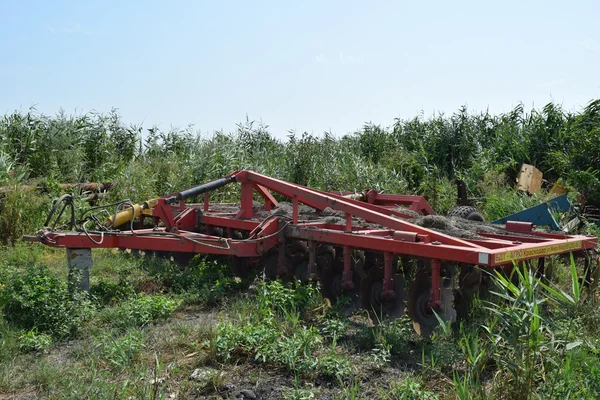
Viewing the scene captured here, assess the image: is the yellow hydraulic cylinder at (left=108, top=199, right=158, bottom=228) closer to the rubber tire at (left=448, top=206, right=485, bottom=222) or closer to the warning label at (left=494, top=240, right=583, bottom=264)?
the rubber tire at (left=448, top=206, right=485, bottom=222)

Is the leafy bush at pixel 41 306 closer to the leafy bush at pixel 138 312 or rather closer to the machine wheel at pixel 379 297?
the leafy bush at pixel 138 312

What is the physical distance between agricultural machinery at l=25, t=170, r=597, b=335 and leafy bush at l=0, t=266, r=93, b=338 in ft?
1.48

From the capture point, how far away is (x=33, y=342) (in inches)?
173

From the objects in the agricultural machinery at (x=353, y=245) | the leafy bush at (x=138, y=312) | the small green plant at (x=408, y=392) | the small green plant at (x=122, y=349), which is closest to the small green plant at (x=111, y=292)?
the agricultural machinery at (x=353, y=245)

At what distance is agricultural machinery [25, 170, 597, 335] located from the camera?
459cm

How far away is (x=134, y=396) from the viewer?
337 cm

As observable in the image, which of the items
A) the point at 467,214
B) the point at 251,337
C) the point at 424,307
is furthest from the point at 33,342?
the point at 467,214

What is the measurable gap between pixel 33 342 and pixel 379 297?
2.69 metres

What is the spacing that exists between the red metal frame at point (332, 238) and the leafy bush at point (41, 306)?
60 centimetres

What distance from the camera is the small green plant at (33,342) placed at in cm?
438

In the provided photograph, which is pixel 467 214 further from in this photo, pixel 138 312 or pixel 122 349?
pixel 122 349

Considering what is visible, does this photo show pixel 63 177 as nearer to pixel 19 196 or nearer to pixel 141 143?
pixel 19 196

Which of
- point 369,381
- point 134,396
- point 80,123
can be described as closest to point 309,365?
point 369,381

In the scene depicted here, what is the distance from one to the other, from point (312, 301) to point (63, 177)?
756cm
